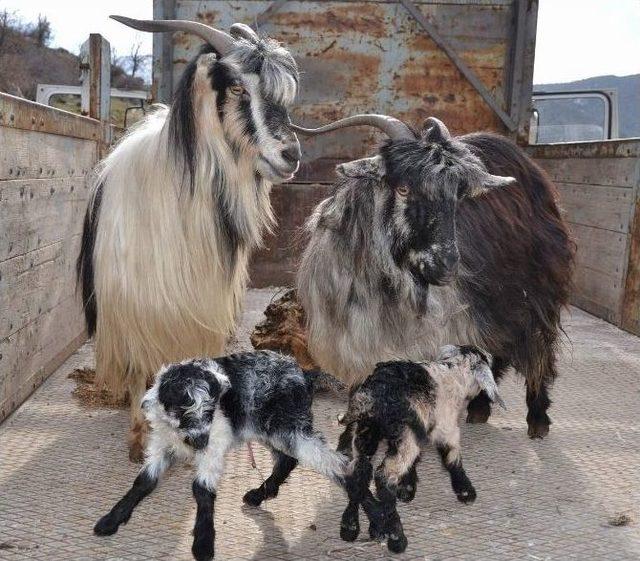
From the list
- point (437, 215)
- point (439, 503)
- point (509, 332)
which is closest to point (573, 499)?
point (439, 503)

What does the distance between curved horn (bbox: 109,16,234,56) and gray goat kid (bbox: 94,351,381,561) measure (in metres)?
1.40

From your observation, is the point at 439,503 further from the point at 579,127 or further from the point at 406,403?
the point at 579,127

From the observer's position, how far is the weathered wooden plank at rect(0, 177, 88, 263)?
4035mm

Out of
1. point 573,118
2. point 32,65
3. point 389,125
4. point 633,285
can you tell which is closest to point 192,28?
point 389,125

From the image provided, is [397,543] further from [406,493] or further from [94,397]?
[94,397]

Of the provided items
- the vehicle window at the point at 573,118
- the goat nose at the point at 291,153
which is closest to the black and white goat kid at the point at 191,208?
the goat nose at the point at 291,153

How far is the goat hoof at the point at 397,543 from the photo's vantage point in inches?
114

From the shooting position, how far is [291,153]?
3.63 metres

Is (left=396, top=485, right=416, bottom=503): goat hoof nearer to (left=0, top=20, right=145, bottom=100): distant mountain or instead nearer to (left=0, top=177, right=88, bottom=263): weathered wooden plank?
(left=0, top=177, right=88, bottom=263): weathered wooden plank

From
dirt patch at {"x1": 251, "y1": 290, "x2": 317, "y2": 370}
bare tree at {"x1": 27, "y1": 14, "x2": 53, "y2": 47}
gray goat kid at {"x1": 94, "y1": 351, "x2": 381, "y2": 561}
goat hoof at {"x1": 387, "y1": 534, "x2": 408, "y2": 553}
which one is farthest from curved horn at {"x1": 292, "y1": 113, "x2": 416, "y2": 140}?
bare tree at {"x1": 27, "y1": 14, "x2": 53, "y2": 47}

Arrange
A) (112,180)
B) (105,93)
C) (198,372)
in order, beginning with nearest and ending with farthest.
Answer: (198,372)
(112,180)
(105,93)

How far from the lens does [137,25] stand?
12.8 feet

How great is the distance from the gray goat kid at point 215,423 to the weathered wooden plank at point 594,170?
14.6 ft

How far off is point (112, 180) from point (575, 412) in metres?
2.68
